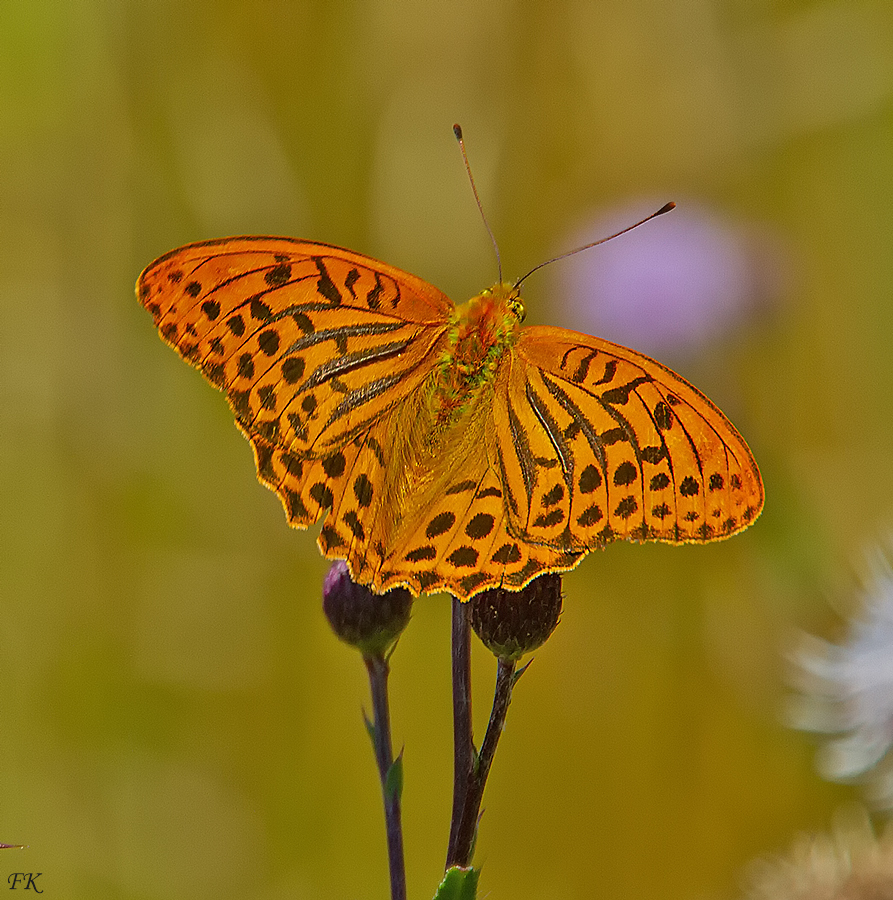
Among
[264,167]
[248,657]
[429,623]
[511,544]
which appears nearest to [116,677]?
[248,657]

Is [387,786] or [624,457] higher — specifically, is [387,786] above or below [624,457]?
below

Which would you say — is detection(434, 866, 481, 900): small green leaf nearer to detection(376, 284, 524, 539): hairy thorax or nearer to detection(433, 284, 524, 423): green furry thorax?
detection(376, 284, 524, 539): hairy thorax

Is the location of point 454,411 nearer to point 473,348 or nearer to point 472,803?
point 473,348

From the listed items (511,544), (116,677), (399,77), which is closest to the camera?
(511,544)

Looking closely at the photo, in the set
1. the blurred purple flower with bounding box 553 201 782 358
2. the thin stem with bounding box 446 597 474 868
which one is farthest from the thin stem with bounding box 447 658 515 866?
the blurred purple flower with bounding box 553 201 782 358

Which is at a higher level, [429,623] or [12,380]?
[12,380]

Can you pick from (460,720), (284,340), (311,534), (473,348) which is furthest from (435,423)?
(311,534)

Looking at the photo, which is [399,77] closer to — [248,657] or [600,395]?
[248,657]
